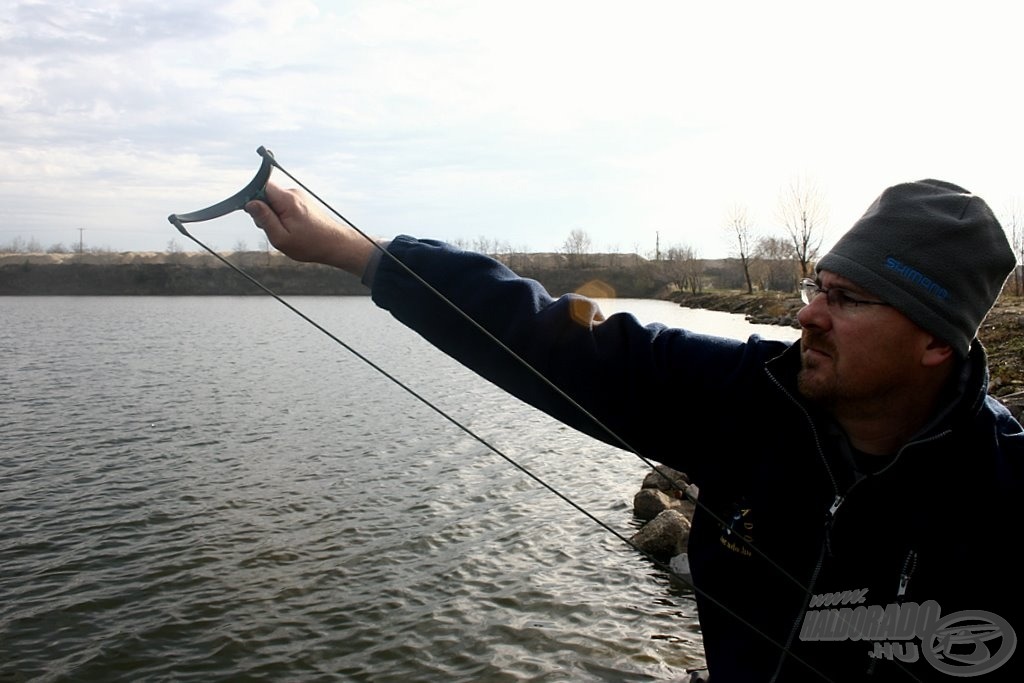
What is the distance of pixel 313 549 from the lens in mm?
11133

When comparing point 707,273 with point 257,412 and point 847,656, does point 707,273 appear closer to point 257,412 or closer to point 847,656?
point 257,412

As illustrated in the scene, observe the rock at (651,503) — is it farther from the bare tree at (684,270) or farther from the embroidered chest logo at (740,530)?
the bare tree at (684,270)

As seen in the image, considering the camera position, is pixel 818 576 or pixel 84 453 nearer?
pixel 818 576

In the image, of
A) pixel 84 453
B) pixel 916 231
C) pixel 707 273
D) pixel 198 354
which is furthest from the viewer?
pixel 707 273

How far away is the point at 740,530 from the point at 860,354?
2.18 ft

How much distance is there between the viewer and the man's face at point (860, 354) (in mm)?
2383

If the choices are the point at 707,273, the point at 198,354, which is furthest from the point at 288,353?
the point at 707,273

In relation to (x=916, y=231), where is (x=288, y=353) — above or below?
below

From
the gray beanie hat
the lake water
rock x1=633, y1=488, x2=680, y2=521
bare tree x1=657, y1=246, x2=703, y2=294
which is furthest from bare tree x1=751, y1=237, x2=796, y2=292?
the gray beanie hat

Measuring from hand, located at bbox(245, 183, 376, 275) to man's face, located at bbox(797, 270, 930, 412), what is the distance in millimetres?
1498

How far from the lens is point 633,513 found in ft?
43.4

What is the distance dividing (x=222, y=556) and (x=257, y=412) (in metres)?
10.2

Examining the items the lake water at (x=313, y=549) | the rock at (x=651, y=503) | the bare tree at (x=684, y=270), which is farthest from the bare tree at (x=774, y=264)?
the rock at (x=651, y=503)

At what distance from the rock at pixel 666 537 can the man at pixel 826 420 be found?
8.60 meters
